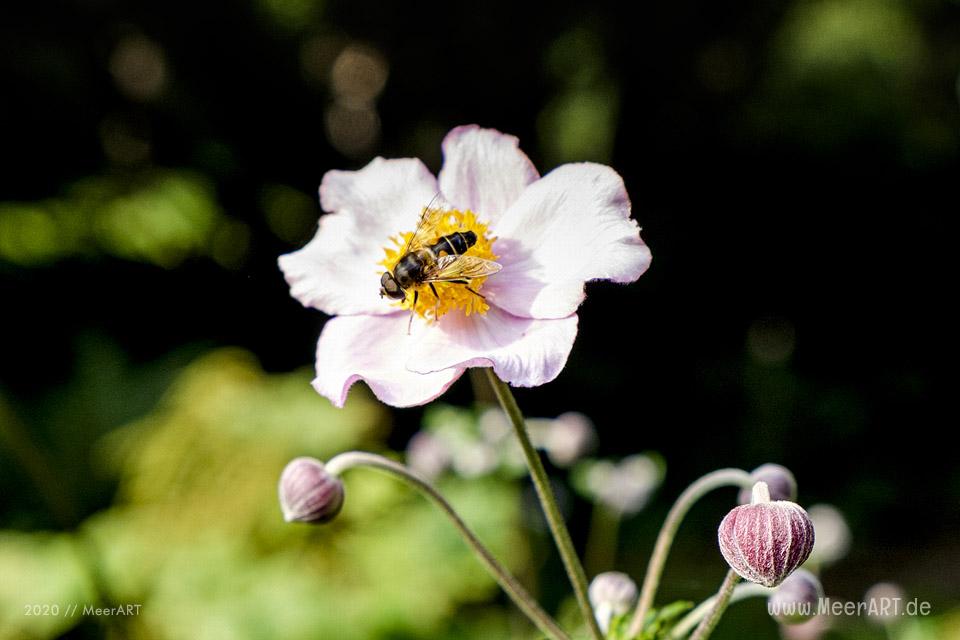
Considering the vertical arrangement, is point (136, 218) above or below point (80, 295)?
above

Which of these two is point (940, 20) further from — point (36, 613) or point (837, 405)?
point (36, 613)

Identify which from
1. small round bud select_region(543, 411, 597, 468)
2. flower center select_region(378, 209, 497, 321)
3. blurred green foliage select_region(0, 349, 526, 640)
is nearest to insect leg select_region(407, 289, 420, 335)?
flower center select_region(378, 209, 497, 321)

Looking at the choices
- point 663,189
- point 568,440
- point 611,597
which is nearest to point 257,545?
point 568,440

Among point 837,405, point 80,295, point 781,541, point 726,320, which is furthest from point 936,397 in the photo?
point 781,541

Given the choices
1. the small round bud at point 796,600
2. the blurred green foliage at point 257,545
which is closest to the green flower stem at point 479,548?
the small round bud at point 796,600

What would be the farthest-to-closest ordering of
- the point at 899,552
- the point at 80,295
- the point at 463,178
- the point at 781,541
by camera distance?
the point at 899,552, the point at 80,295, the point at 463,178, the point at 781,541

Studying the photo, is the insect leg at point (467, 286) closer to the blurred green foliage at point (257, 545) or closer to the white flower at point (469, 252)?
the white flower at point (469, 252)
